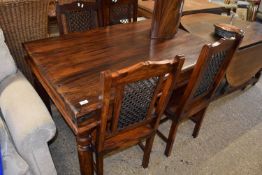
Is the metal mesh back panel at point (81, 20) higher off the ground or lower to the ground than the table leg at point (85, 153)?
higher

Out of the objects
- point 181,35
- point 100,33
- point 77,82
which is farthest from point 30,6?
point 181,35

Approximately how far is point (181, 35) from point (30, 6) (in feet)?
4.32

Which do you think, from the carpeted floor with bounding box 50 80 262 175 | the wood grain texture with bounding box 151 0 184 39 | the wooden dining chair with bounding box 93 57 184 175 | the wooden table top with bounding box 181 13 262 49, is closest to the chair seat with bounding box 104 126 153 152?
the wooden dining chair with bounding box 93 57 184 175

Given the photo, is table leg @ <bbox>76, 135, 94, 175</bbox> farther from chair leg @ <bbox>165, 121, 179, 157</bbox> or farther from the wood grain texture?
the wood grain texture

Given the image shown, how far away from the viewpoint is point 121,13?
229 cm

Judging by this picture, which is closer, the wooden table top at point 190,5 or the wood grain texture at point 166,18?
the wood grain texture at point 166,18

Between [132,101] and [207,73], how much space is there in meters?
0.63

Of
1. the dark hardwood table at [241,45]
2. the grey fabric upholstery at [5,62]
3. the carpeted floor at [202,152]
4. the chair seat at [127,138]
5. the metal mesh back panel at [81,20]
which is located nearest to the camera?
the chair seat at [127,138]

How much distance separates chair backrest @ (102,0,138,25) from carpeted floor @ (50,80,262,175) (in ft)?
3.59

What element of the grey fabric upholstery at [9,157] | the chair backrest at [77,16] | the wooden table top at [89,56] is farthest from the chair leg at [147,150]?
the chair backrest at [77,16]

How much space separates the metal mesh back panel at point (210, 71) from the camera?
56.4 inches

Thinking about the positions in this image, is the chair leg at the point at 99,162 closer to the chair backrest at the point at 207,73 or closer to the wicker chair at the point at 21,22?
the chair backrest at the point at 207,73

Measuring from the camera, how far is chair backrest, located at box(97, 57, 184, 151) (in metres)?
0.97

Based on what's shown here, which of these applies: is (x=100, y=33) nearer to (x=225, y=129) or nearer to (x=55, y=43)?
(x=55, y=43)
